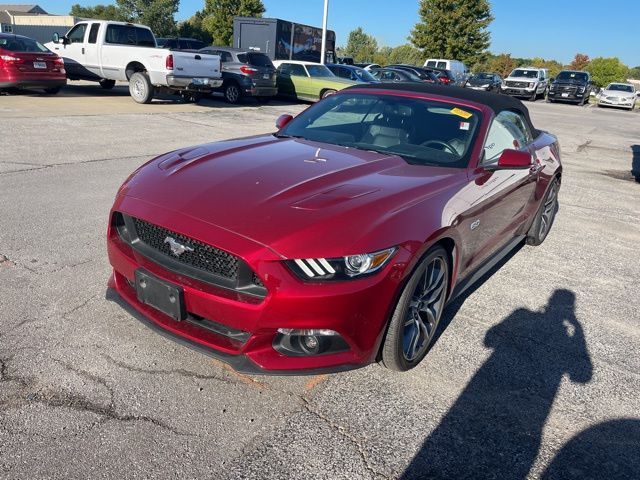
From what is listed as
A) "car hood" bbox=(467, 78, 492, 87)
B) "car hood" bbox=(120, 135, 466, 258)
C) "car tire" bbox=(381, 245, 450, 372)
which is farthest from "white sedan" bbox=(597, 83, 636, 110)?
"car tire" bbox=(381, 245, 450, 372)

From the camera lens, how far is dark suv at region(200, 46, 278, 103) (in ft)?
54.7

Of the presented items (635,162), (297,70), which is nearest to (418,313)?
(635,162)

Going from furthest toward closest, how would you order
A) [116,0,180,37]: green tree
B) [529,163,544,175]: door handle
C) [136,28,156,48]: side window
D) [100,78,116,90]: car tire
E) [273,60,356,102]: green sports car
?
[116,0,180,37]: green tree
[273,60,356,102]: green sports car
[100,78,116,90]: car tire
[136,28,156,48]: side window
[529,163,544,175]: door handle

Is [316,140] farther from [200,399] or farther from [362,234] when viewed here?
[200,399]

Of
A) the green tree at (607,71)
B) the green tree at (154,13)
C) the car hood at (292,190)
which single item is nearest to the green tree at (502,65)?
the green tree at (607,71)

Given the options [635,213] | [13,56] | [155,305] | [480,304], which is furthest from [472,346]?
[13,56]

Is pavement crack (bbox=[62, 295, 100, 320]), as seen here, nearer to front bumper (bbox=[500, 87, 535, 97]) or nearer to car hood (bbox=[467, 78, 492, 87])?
car hood (bbox=[467, 78, 492, 87])

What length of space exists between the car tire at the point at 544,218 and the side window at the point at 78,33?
14673 mm

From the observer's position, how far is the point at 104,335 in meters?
3.22

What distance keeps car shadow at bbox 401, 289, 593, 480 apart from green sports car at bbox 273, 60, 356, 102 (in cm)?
1510

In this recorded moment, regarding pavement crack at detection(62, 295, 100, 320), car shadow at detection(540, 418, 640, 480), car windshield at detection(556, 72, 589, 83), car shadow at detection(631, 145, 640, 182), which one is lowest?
car shadow at detection(540, 418, 640, 480)

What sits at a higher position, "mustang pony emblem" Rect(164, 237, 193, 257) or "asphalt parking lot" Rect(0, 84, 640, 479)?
"mustang pony emblem" Rect(164, 237, 193, 257)

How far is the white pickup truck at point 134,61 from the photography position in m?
14.2

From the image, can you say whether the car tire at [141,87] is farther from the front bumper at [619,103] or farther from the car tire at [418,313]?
the front bumper at [619,103]
